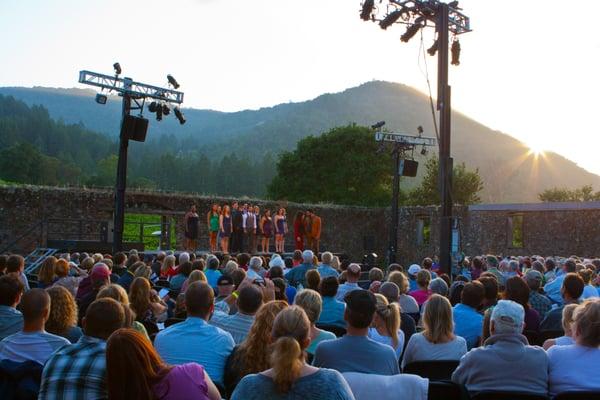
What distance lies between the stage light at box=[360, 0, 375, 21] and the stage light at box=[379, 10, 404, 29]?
303 millimetres

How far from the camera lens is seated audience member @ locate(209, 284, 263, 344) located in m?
4.22

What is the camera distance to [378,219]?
27359 millimetres

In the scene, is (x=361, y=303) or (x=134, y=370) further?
(x=361, y=303)

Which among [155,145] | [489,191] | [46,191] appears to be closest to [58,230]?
[46,191]

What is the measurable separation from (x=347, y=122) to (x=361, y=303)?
338 feet

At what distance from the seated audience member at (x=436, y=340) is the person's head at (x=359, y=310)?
2.89 feet

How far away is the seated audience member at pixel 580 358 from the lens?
340 centimetres

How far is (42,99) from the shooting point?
125 metres

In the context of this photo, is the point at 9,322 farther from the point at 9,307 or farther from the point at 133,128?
the point at 133,128

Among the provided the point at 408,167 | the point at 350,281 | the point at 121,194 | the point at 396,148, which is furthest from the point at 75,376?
the point at 396,148

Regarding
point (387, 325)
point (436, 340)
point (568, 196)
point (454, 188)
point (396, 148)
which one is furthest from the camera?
point (568, 196)

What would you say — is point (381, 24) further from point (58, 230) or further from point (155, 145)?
point (155, 145)

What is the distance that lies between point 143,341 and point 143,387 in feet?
0.54

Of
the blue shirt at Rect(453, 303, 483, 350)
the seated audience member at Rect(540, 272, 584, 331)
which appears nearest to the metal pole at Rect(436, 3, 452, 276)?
the seated audience member at Rect(540, 272, 584, 331)
